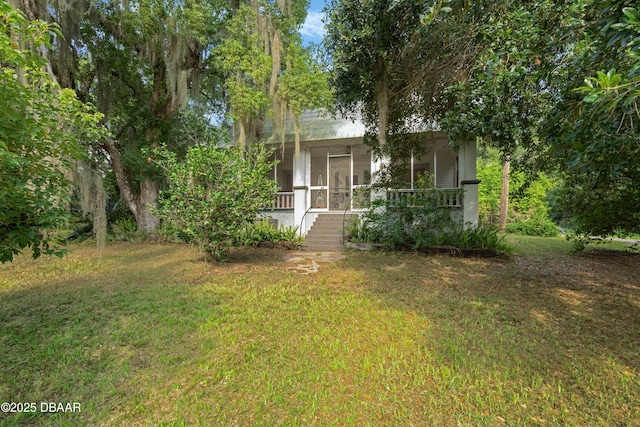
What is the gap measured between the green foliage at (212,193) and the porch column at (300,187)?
3897 millimetres

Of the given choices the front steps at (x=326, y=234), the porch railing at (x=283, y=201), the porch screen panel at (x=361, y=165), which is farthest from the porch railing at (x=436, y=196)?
the porch railing at (x=283, y=201)

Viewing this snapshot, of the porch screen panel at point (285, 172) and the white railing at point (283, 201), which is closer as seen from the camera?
the white railing at point (283, 201)

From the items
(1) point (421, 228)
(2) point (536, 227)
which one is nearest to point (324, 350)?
(1) point (421, 228)

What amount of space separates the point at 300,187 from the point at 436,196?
4484mm

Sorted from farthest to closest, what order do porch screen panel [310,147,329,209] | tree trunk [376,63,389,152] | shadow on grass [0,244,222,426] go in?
porch screen panel [310,147,329,209] → tree trunk [376,63,389,152] → shadow on grass [0,244,222,426]

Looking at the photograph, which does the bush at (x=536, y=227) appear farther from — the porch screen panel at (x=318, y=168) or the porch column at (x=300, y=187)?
the porch column at (x=300, y=187)

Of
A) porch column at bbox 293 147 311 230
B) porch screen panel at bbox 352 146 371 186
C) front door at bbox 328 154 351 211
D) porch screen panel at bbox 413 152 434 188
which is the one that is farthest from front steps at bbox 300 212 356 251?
porch screen panel at bbox 413 152 434 188

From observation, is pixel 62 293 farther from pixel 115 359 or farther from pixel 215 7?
pixel 215 7

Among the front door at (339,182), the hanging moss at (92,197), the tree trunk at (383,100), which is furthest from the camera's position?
the front door at (339,182)

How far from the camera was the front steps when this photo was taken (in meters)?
8.92

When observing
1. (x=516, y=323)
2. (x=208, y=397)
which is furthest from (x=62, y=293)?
(x=516, y=323)

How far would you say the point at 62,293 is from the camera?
4.60 metres

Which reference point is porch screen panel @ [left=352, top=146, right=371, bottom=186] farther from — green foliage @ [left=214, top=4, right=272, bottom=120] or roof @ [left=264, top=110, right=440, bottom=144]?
green foliage @ [left=214, top=4, right=272, bottom=120]

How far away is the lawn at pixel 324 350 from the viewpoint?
201 cm
